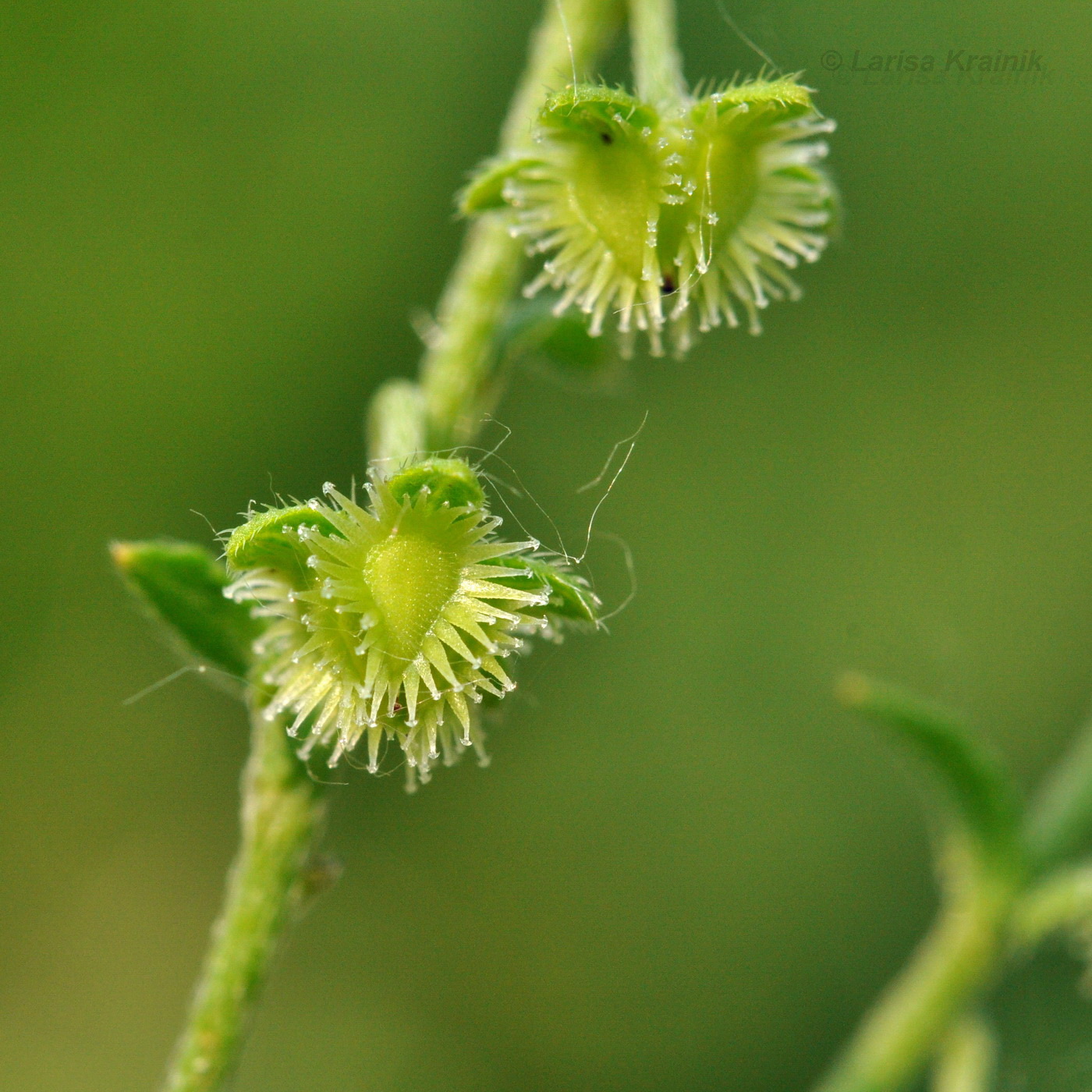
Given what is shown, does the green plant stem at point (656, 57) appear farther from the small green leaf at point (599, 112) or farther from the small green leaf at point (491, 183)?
the small green leaf at point (491, 183)

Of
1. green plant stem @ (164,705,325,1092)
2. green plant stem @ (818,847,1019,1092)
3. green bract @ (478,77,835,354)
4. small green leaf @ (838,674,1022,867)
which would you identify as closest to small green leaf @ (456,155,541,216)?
green bract @ (478,77,835,354)

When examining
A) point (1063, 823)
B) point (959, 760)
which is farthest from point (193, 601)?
point (1063, 823)

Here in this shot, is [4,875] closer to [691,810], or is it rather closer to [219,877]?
[219,877]

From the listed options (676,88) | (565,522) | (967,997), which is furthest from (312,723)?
(565,522)

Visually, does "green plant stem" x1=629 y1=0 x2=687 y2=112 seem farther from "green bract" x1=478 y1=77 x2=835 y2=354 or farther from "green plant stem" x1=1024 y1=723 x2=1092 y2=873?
"green plant stem" x1=1024 y1=723 x2=1092 y2=873

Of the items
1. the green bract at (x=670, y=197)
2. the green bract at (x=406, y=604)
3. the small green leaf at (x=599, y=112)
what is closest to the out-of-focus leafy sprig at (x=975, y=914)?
the green bract at (x=670, y=197)
